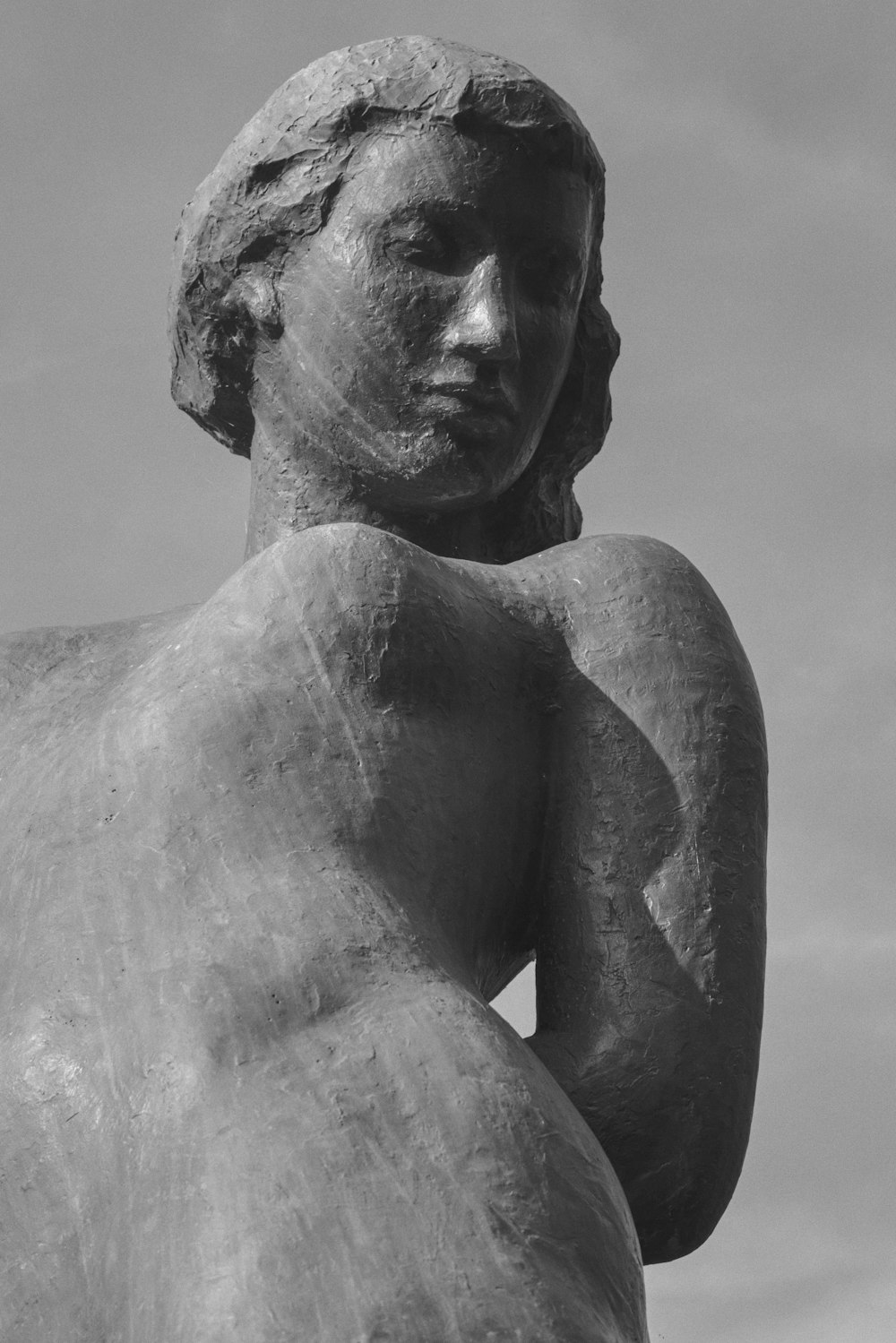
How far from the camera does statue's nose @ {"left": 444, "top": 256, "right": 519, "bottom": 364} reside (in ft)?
22.3

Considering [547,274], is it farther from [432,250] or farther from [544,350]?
[432,250]

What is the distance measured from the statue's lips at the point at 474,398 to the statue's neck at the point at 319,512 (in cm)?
33

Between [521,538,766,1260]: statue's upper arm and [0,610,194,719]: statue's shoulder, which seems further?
[0,610,194,719]: statue's shoulder

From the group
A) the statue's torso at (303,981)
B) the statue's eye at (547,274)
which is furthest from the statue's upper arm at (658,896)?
the statue's eye at (547,274)

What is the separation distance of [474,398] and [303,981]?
1.79 m

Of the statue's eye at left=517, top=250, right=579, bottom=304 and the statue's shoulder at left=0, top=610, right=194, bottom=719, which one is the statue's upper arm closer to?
the statue's eye at left=517, top=250, right=579, bottom=304

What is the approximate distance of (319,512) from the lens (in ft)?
23.4

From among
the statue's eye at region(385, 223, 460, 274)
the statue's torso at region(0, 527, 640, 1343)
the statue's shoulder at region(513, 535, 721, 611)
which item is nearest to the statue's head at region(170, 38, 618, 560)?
the statue's eye at region(385, 223, 460, 274)

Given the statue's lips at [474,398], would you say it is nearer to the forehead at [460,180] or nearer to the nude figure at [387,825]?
the nude figure at [387,825]

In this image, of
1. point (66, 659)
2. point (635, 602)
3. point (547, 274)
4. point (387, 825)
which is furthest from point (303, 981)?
point (547, 274)

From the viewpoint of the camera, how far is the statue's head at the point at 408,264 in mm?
6859

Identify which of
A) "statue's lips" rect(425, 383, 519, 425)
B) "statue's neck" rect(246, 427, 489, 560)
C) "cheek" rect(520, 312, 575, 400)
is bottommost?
"statue's neck" rect(246, 427, 489, 560)

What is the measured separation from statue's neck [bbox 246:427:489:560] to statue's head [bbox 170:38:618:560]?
35mm

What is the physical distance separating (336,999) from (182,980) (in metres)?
0.32
